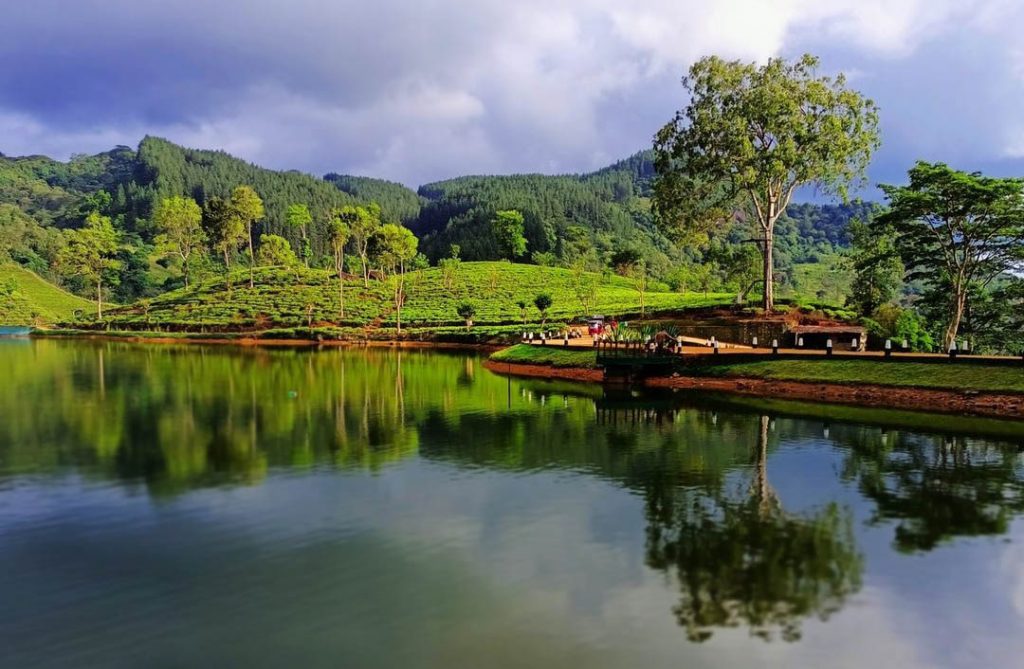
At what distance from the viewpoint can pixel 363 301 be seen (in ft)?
371

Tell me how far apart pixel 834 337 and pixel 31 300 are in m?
155

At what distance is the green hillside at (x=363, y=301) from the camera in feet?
322

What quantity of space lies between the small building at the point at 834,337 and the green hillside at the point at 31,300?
12965cm

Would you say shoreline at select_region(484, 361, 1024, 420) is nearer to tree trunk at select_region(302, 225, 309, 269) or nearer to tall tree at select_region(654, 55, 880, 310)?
tall tree at select_region(654, 55, 880, 310)

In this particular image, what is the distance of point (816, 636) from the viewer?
12023 mm

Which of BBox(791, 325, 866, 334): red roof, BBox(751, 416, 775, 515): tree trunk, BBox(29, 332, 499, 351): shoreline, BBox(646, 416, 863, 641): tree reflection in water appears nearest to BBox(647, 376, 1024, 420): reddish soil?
BBox(751, 416, 775, 515): tree trunk

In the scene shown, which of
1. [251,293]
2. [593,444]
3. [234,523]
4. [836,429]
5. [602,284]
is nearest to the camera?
[234,523]

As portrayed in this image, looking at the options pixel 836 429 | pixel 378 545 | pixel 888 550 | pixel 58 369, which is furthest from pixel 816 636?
pixel 58 369

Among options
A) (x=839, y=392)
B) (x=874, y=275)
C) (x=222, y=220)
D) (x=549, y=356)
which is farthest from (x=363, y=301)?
(x=839, y=392)

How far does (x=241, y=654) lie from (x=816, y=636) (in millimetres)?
9678

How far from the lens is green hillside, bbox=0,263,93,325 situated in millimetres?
137375

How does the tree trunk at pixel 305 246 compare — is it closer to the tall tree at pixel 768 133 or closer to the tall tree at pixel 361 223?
the tall tree at pixel 361 223

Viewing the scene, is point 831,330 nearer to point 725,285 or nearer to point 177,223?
point 725,285

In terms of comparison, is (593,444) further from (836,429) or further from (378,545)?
(378,545)
